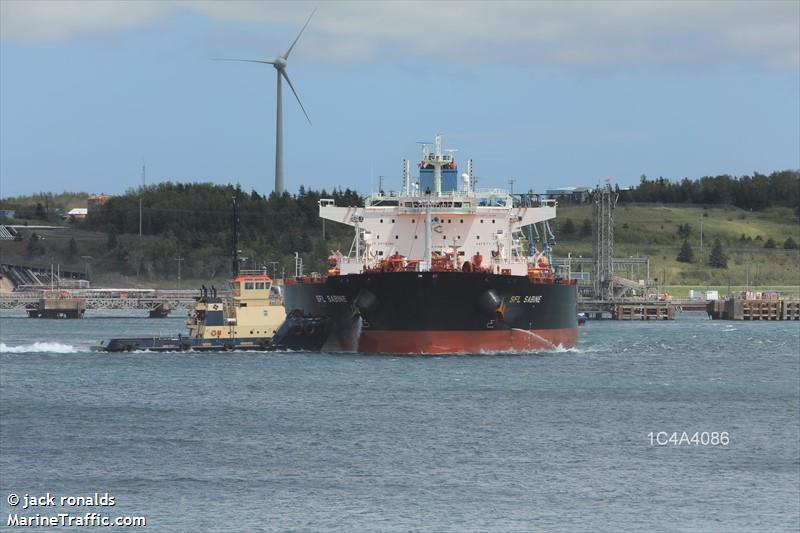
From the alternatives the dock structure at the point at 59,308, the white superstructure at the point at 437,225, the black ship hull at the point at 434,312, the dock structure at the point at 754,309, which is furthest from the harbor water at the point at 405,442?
the dock structure at the point at 59,308

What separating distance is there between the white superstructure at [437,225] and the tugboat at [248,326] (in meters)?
4.05

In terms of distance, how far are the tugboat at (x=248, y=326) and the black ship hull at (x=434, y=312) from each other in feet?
3.63

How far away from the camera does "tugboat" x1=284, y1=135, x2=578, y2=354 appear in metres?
69.8

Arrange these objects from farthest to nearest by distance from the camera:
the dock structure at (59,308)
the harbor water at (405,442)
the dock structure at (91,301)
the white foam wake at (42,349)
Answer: the dock structure at (91,301) < the dock structure at (59,308) < the white foam wake at (42,349) < the harbor water at (405,442)

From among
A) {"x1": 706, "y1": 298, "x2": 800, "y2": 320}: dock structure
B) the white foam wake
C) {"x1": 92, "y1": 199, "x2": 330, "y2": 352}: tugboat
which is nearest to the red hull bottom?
{"x1": 92, "y1": 199, "x2": 330, "y2": 352}: tugboat

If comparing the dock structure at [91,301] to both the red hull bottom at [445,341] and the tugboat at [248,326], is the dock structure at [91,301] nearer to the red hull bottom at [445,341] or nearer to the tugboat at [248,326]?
the tugboat at [248,326]

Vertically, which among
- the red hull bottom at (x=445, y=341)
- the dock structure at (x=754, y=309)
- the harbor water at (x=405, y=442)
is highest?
the dock structure at (x=754, y=309)

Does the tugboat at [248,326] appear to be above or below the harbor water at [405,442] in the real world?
above

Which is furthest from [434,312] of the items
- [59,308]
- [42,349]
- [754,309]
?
[59,308]

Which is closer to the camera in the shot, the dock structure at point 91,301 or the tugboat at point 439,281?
the tugboat at point 439,281

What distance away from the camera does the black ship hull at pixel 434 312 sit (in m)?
69.2

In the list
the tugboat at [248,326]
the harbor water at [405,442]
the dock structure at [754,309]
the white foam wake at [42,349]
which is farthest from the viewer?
the dock structure at [754,309]

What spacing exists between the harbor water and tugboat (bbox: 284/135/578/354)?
1931mm

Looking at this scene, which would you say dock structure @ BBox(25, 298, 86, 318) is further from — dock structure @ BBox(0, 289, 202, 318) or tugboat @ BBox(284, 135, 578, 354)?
tugboat @ BBox(284, 135, 578, 354)
